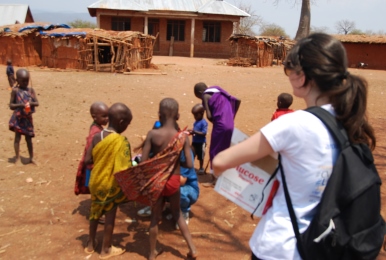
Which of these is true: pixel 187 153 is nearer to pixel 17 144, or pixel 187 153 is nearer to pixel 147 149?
pixel 147 149

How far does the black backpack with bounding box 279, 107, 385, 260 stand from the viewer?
136cm

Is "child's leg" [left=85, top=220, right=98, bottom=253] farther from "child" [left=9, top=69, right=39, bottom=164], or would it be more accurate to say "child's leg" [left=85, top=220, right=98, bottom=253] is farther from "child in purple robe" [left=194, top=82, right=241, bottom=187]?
"child" [left=9, top=69, right=39, bottom=164]

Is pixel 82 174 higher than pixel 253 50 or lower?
lower

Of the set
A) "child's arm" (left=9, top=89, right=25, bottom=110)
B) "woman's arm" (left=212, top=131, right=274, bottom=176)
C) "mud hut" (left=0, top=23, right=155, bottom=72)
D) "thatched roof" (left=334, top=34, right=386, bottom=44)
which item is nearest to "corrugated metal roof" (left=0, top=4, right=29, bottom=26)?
"mud hut" (left=0, top=23, right=155, bottom=72)

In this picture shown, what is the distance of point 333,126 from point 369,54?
29.3 metres

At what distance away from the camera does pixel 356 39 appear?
27.5m

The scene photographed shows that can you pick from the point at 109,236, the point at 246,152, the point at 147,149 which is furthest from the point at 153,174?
the point at 246,152

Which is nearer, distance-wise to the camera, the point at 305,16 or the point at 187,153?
the point at 187,153

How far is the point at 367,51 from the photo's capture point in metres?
27.3

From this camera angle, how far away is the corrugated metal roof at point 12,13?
37.7 meters

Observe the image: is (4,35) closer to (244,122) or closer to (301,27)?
(244,122)

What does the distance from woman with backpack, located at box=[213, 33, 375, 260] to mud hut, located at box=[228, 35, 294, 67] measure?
22348mm

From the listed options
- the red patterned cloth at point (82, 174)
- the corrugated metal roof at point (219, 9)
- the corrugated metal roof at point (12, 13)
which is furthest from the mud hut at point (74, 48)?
the corrugated metal roof at point (12, 13)

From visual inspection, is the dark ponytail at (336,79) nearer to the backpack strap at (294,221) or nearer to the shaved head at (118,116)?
the backpack strap at (294,221)
